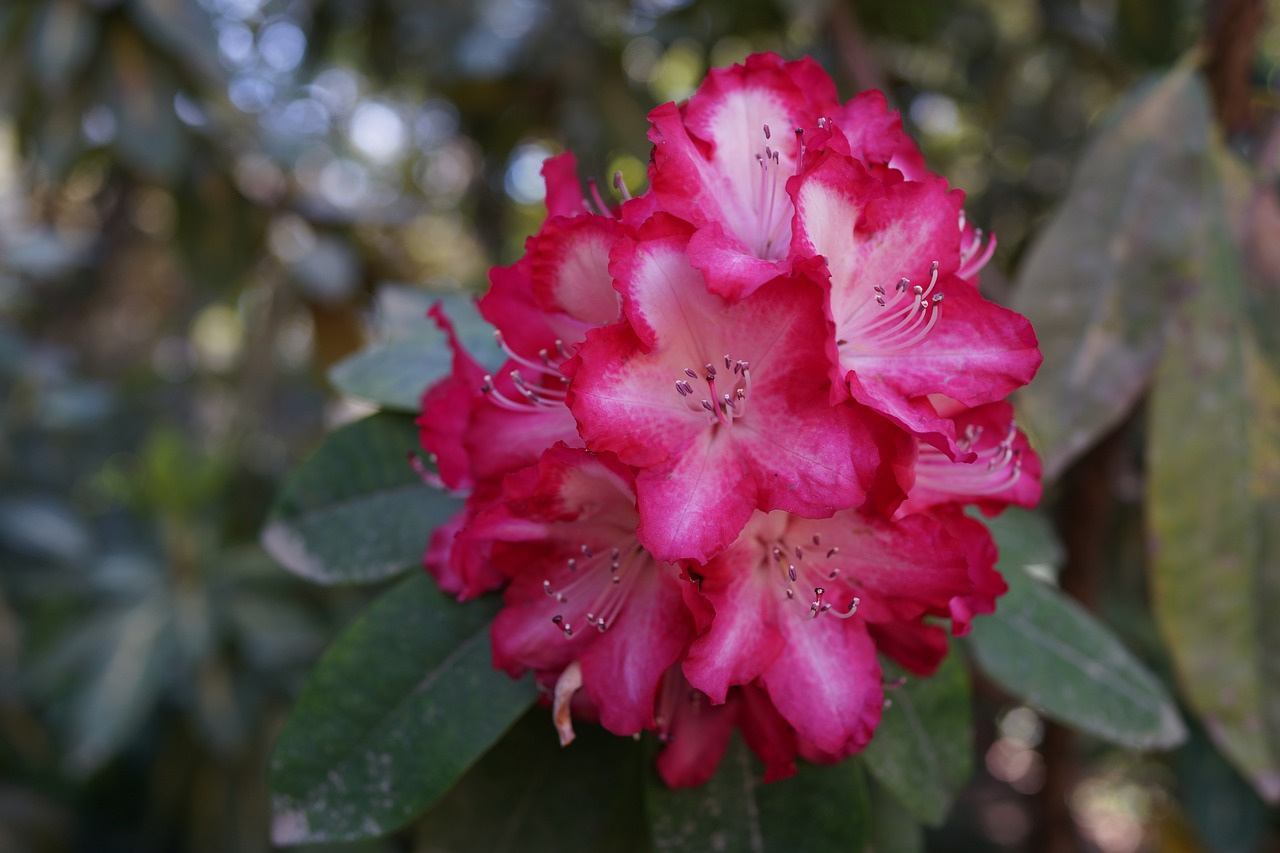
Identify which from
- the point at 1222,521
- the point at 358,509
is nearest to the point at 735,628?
the point at 358,509

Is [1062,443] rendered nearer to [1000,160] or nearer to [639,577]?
[639,577]

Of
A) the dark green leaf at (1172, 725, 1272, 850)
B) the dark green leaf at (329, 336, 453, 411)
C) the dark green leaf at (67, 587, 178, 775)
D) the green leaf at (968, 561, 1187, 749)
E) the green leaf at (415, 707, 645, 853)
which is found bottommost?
the dark green leaf at (67, 587, 178, 775)

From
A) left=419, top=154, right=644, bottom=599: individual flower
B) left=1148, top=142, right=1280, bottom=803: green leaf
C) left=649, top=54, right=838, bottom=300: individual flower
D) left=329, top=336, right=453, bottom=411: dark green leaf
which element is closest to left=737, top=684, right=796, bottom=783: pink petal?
left=419, top=154, right=644, bottom=599: individual flower

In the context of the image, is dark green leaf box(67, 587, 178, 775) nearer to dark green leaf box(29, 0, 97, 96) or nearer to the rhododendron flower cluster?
dark green leaf box(29, 0, 97, 96)

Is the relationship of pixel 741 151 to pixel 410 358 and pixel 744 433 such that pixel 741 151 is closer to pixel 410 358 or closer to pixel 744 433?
pixel 744 433

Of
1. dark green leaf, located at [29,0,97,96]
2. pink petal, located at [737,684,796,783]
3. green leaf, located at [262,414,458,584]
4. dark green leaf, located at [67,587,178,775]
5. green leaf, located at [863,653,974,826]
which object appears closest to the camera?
pink petal, located at [737,684,796,783]

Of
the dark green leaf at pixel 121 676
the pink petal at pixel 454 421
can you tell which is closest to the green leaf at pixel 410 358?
the pink petal at pixel 454 421

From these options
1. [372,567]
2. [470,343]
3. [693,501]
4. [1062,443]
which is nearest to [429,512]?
[372,567]
